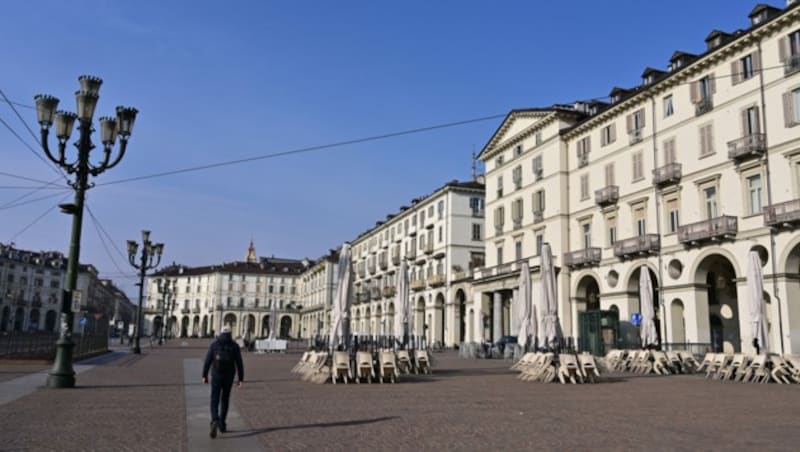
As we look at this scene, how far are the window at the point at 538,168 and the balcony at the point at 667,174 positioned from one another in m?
11.4

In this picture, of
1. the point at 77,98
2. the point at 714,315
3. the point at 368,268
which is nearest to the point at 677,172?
the point at 714,315

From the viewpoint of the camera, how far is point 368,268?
83875mm

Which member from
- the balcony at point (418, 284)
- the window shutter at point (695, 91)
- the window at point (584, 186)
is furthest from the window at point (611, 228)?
the balcony at point (418, 284)

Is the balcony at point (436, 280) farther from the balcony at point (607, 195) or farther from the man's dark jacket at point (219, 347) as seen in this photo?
the man's dark jacket at point (219, 347)

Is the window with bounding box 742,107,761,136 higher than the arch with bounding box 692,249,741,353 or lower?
higher

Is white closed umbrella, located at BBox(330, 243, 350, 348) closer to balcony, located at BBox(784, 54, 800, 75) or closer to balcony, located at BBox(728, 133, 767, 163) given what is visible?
balcony, located at BBox(728, 133, 767, 163)

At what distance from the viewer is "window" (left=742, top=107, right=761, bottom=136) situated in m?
29.0

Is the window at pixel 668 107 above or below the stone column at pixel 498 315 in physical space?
above

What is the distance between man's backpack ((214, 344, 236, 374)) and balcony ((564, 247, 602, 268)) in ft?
109

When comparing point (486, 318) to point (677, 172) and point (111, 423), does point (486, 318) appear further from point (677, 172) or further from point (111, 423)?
point (111, 423)

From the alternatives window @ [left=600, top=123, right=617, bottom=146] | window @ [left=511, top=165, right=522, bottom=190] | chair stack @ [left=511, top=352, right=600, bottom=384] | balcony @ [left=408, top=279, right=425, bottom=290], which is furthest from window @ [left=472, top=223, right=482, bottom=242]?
chair stack @ [left=511, top=352, right=600, bottom=384]

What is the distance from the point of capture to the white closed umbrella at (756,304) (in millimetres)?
21344

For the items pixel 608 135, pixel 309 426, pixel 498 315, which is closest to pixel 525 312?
pixel 309 426

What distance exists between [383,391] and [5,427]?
8.63m
